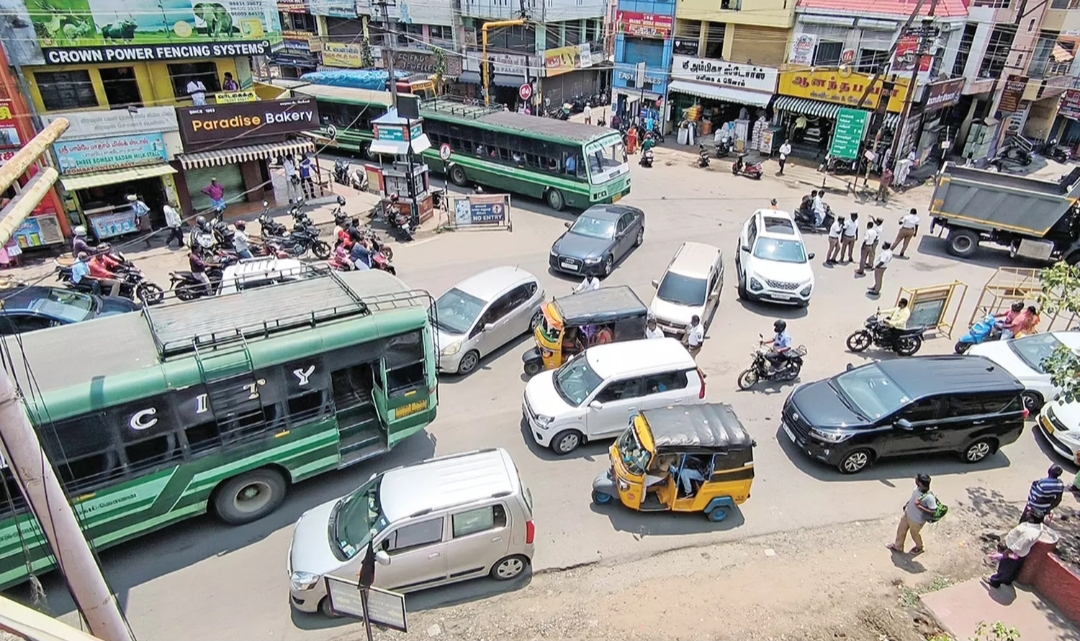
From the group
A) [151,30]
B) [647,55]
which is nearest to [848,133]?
[647,55]

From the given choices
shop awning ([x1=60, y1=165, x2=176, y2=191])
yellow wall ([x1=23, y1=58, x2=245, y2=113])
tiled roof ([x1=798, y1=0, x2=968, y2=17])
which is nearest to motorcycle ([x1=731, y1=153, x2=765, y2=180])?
tiled roof ([x1=798, y1=0, x2=968, y2=17])

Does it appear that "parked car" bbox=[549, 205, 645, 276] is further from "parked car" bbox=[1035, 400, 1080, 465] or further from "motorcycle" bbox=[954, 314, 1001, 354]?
"parked car" bbox=[1035, 400, 1080, 465]

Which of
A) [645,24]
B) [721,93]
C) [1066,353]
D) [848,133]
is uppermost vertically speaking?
[645,24]

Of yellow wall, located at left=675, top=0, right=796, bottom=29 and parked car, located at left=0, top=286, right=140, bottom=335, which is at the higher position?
yellow wall, located at left=675, top=0, right=796, bottom=29

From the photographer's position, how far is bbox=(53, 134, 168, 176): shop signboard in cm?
1758

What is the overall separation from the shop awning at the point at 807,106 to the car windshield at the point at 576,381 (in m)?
23.0

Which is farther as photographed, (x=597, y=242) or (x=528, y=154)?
(x=528, y=154)

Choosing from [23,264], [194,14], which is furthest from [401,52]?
[23,264]

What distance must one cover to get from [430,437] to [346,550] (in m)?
3.61

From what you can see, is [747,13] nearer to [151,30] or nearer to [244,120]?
[244,120]

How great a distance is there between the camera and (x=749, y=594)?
7.99 m

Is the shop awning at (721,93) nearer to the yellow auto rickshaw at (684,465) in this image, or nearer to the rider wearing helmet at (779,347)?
the rider wearing helmet at (779,347)

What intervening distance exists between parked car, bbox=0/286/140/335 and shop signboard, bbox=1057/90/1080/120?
4319cm

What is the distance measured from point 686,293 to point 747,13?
21.7 meters
